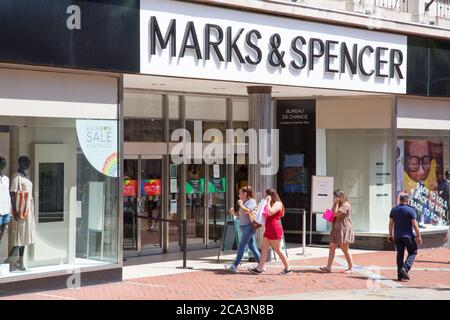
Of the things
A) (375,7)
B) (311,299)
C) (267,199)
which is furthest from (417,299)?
(375,7)

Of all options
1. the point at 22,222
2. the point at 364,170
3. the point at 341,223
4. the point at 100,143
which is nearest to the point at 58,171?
the point at 100,143

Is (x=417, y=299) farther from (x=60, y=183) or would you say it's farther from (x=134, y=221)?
(x=134, y=221)

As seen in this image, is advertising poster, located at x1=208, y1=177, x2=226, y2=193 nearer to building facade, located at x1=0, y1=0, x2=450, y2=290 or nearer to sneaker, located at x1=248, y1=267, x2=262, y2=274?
building facade, located at x1=0, y1=0, x2=450, y2=290

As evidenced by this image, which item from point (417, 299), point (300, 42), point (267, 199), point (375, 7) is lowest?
point (417, 299)

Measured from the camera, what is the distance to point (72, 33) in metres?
13.4

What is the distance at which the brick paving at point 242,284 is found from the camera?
43.3 feet

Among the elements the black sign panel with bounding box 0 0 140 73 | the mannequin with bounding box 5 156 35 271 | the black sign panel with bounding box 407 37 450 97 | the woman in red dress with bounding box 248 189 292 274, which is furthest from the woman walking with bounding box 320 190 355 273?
the mannequin with bounding box 5 156 35 271

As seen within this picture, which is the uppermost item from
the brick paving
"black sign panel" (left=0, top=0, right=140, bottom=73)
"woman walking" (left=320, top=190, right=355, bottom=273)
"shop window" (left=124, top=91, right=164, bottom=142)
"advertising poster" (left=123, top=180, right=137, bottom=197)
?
"black sign panel" (left=0, top=0, right=140, bottom=73)

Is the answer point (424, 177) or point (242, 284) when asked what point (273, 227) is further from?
point (424, 177)

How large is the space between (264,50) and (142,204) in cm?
480

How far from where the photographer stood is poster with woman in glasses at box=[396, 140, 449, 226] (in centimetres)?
2078

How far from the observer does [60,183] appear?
1432 cm

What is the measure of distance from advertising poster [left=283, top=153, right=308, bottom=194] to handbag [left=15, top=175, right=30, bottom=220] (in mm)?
8984

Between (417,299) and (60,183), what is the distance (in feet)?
20.7
